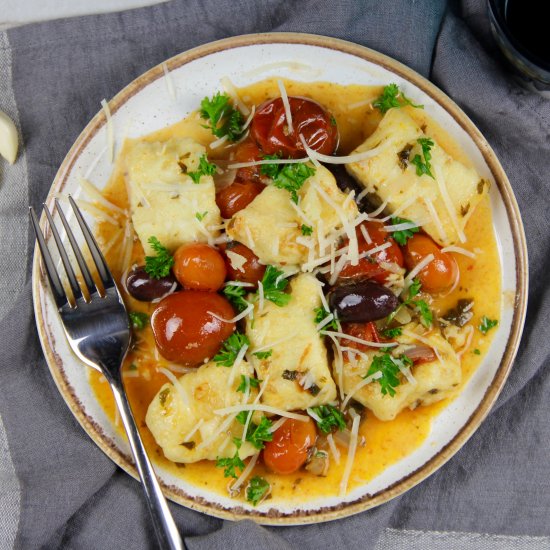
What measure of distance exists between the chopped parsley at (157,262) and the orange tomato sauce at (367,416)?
25 centimetres

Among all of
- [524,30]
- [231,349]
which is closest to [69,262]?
[231,349]

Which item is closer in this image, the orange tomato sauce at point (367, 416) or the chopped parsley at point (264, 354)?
the chopped parsley at point (264, 354)

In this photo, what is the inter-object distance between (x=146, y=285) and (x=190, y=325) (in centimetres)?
32

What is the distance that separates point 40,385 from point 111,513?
0.87 metres

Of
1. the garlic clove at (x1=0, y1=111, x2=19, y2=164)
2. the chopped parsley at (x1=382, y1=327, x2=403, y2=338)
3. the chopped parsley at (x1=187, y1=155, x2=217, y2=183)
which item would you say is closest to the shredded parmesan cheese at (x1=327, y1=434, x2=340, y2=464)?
the chopped parsley at (x1=382, y1=327, x2=403, y2=338)

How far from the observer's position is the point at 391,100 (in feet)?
10.9

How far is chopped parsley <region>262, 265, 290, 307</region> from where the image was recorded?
10.6 ft

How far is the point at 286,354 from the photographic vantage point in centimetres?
324

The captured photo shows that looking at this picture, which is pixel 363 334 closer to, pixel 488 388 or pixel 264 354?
pixel 264 354

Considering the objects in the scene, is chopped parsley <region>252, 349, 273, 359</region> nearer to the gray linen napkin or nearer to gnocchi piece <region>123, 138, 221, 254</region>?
gnocchi piece <region>123, 138, 221, 254</region>

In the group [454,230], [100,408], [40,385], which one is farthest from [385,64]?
[40,385]

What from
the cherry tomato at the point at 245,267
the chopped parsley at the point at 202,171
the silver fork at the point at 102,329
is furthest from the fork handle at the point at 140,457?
the chopped parsley at the point at 202,171

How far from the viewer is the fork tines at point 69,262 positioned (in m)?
3.27

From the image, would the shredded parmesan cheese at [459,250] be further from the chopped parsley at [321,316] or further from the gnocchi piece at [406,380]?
the chopped parsley at [321,316]
